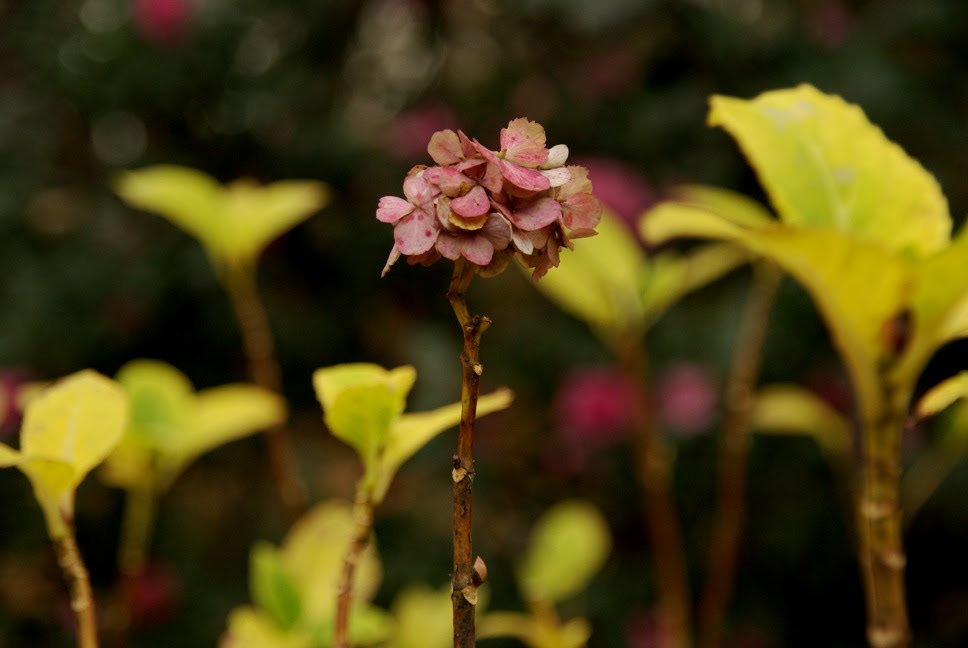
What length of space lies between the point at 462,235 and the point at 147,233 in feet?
3.11

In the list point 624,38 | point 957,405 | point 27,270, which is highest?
point 624,38

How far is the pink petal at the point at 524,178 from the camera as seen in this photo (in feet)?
0.75

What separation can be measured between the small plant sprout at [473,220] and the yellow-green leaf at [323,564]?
167 mm

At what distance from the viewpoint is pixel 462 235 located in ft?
0.74

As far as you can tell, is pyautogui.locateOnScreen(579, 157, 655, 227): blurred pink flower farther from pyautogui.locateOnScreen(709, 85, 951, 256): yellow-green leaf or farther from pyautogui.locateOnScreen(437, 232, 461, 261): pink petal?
pyautogui.locateOnScreen(437, 232, 461, 261): pink petal

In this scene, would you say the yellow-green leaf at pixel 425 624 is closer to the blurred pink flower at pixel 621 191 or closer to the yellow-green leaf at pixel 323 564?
the yellow-green leaf at pixel 323 564

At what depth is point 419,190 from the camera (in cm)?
23

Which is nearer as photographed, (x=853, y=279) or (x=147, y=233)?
(x=853, y=279)

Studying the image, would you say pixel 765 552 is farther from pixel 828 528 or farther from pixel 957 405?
pixel 957 405

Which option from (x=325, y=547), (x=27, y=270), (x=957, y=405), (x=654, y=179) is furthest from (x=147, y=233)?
(x=957, y=405)

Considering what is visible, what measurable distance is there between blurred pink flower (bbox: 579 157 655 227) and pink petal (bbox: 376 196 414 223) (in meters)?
0.67

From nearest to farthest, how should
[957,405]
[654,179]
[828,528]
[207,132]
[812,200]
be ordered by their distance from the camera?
[812,200], [957,405], [828,528], [654,179], [207,132]

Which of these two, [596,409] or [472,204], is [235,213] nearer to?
[472,204]

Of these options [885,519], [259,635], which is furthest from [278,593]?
[885,519]
